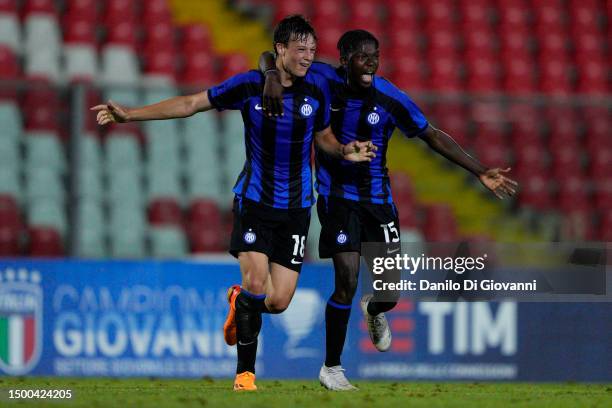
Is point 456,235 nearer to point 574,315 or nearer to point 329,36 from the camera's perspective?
point 574,315

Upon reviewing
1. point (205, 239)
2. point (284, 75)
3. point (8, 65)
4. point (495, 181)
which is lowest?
point (205, 239)

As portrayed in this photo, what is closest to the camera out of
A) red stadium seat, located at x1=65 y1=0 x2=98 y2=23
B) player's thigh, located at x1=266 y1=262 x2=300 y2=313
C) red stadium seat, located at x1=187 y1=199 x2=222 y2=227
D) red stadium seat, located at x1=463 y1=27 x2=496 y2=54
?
player's thigh, located at x1=266 y1=262 x2=300 y2=313

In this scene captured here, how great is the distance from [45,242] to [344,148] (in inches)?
151

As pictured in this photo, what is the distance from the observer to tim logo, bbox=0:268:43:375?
9.69 metres

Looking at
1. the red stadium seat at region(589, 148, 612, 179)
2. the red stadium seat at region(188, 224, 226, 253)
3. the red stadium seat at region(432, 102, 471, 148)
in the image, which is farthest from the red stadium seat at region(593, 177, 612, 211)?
the red stadium seat at region(188, 224, 226, 253)

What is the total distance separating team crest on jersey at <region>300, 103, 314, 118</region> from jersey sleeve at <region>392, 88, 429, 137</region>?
60 centimetres

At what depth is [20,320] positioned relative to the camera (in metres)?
9.75

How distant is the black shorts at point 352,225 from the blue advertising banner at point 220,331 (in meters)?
2.40

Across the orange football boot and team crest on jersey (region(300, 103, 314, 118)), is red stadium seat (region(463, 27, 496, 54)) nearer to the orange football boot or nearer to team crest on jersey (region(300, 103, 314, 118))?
team crest on jersey (region(300, 103, 314, 118))

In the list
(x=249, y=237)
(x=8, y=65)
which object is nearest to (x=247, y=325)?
(x=249, y=237)

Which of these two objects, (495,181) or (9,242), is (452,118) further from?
(9,242)

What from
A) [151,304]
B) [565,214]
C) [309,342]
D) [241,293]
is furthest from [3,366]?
[565,214]

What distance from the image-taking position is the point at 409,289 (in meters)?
9.73

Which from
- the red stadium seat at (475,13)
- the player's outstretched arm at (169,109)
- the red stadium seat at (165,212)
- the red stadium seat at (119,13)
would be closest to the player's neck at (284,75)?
the player's outstretched arm at (169,109)
